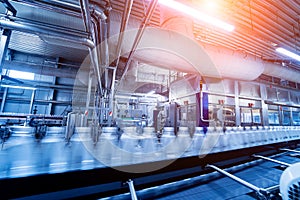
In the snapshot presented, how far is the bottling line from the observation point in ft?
2.40

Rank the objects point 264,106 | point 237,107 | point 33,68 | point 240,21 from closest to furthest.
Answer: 1. point 240,21
2. point 33,68
3. point 237,107
4. point 264,106

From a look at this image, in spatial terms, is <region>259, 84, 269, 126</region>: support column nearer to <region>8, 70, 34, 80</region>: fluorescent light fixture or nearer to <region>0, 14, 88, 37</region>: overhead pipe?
<region>0, 14, 88, 37</region>: overhead pipe

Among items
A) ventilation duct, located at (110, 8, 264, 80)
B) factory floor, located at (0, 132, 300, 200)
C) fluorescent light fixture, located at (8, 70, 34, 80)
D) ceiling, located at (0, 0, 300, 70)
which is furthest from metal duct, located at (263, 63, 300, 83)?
fluorescent light fixture, located at (8, 70, 34, 80)

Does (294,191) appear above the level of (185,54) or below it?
below

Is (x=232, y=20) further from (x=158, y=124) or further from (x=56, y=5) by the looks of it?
(x=56, y=5)

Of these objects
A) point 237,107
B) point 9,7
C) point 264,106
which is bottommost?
point 237,107

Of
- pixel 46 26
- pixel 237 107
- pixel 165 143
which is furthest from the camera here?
pixel 237 107

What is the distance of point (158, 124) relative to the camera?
1.29 meters

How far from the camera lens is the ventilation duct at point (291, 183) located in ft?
1.55

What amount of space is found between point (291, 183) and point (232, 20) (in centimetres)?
223

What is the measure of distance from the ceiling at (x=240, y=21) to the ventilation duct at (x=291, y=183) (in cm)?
160

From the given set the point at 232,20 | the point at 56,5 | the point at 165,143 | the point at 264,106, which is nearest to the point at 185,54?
the point at 232,20

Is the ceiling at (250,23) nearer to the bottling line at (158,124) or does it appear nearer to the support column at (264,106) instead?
the bottling line at (158,124)

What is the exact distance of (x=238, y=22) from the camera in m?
2.02
